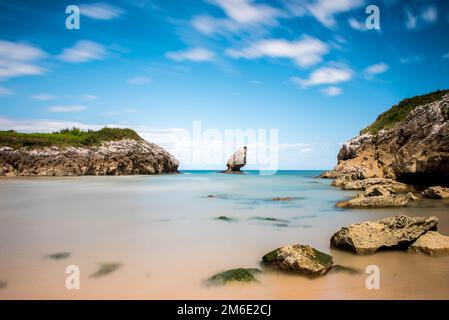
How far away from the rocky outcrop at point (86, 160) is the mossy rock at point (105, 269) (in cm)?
3486

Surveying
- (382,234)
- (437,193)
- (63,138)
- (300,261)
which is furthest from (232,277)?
(63,138)

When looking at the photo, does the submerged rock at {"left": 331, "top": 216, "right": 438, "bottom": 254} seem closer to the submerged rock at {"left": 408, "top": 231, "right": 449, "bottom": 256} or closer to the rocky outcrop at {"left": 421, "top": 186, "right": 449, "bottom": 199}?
the submerged rock at {"left": 408, "top": 231, "right": 449, "bottom": 256}

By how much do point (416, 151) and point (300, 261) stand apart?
16472 millimetres

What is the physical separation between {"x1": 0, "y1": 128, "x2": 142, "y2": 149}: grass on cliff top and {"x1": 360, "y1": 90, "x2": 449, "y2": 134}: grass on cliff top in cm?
3654

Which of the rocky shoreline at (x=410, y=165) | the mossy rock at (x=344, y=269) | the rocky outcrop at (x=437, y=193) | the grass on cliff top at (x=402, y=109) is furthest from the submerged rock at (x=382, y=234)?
the grass on cliff top at (x=402, y=109)

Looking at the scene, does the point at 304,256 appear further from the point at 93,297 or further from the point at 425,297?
the point at 93,297

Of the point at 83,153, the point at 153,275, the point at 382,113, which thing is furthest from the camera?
the point at 382,113

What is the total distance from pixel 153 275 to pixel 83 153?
125 ft

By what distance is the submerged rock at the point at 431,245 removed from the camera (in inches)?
210

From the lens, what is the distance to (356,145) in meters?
35.7

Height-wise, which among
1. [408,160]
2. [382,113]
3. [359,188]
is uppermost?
[382,113]

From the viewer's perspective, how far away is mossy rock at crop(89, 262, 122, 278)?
4559mm

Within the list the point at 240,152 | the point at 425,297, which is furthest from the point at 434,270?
the point at 240,152

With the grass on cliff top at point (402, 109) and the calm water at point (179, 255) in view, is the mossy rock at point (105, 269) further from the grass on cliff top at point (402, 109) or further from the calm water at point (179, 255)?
the grass on cliff top at point (402, 109)
